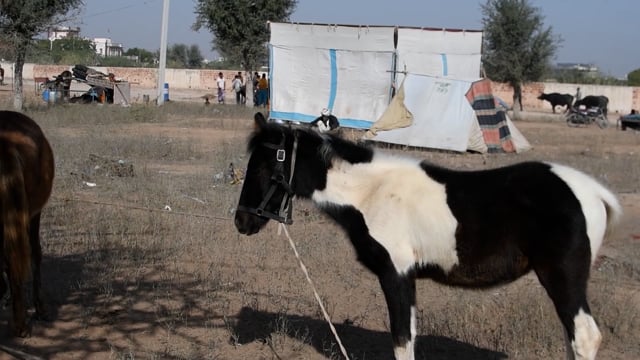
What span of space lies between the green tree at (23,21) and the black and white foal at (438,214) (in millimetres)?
26309

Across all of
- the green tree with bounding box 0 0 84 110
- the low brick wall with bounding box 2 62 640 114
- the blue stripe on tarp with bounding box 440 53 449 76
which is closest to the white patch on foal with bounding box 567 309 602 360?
Result: the blue stripe on tarp with bounding box 440 53 449 76

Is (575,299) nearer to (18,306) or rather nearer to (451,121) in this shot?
(18,306)

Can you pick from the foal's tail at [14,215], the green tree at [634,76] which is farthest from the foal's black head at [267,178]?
the green tree at [634,76]

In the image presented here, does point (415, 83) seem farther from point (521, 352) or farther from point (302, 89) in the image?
point (521, 352)

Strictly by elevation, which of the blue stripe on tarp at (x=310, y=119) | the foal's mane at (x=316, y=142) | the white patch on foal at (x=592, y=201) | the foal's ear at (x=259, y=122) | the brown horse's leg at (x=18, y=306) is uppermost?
the foal's ear at (x=259, y=122)

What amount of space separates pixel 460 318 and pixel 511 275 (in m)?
2.04

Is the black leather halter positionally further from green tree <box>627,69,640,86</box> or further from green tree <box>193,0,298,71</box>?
green tree <box>627,69,640,86</box>

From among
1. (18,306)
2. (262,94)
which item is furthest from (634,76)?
(18,306)

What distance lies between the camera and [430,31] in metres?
24.4

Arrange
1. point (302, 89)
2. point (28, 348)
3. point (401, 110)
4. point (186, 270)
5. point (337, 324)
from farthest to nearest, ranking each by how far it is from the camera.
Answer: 1. point (302, 89)
2. point (401, 110)
3. point (186, 270)
4. point (337, 324)
5. point (28, 348)

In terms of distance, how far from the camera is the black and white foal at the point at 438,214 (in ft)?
14.0

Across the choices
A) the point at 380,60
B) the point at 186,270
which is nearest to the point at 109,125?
the point at 380,60

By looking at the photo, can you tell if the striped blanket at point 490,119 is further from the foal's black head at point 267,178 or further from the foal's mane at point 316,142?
the foal's black head at point 267,178

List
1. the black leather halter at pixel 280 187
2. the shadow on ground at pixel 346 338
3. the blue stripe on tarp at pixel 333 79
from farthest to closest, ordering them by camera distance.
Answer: the blue stripe on tarp at pixel 333 79, the shadow on ground at pixel 346 338, the black leather halter at pixel 280 187
